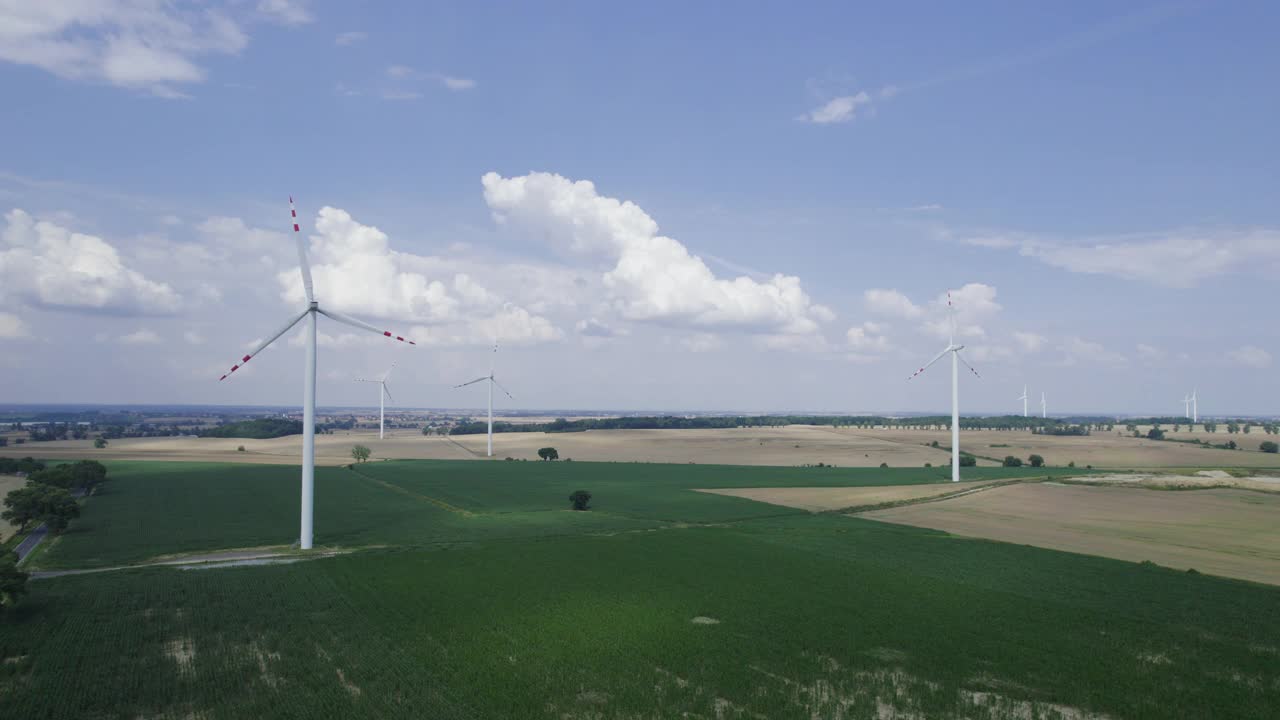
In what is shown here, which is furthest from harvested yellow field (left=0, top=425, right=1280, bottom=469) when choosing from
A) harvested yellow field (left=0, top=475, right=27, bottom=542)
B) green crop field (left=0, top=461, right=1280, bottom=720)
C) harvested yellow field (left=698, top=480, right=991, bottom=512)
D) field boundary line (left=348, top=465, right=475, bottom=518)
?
green crop field (left=0, top=461, right=1280, bottom=720)

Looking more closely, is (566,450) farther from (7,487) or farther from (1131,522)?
(1131,522)

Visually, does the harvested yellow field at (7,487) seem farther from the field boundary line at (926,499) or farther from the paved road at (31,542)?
the field boundary line at (926,499)

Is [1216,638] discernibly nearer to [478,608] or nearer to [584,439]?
[478,608]

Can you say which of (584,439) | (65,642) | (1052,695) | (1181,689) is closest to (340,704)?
(65,642)

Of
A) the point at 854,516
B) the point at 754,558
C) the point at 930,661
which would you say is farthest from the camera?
the point at 854,516

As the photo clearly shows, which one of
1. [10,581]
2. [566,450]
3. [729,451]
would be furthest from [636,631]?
[566,450]

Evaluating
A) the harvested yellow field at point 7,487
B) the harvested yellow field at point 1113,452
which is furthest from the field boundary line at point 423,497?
the harvested yellow field at point 1113,452
